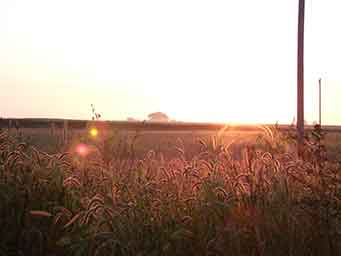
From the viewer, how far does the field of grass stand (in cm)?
520

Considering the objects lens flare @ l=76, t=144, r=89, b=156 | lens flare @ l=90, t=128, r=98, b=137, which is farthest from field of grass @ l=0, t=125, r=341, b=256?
lens flare @ l=90, t=128, r=98, b=137

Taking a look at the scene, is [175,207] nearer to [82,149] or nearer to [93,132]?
[82,149]

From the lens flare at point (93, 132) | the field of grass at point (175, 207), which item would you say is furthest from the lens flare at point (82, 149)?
the field of grass at point (175, 207)

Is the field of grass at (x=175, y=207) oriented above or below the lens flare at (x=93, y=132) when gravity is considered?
below

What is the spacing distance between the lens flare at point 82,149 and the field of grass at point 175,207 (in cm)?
59

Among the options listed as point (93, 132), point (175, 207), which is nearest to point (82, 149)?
point (93, 132)

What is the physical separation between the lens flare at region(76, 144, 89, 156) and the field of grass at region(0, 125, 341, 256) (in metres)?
0.59

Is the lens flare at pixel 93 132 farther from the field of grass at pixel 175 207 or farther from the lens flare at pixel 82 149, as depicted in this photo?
the field of grass at pixel 175 207

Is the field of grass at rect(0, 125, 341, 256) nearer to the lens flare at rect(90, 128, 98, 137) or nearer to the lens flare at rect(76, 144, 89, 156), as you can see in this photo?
the lens flare at rect(76, 144, 89, 156)

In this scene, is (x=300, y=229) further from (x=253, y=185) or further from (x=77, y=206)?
(x=77, y=206)

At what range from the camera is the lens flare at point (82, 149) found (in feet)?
25.1

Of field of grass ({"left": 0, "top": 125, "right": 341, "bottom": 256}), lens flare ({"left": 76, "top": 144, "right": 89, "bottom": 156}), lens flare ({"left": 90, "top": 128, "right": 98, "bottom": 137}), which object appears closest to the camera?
field of grass ({"left": 0, "top": 125, "right": 341, "bottom": 256})

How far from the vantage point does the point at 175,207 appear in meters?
5.64

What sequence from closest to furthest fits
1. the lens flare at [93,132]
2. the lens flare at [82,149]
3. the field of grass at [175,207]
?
1. the field of grass at [175,207]
2. the lens flare at [82,149]
3. the lens flare at [93,132]
